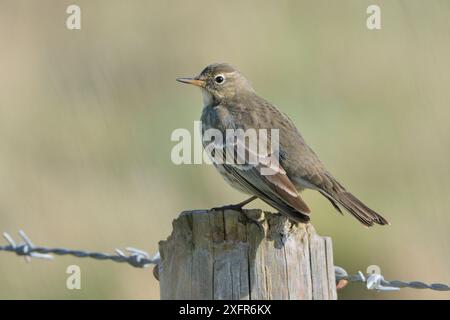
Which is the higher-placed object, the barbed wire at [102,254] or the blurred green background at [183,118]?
the blurred green background at [183,118]

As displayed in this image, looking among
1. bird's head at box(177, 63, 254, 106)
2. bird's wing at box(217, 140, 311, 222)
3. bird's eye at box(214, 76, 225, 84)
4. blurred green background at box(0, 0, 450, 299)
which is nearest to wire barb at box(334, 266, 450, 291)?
bird's wing at box(217, 140, 311, 222)

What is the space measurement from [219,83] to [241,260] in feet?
12.7

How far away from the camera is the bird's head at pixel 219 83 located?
29.9ft

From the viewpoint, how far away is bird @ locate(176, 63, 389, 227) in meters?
7.06

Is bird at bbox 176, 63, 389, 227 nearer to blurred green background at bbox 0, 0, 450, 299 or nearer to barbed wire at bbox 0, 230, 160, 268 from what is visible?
barbed wire at bbox 0, 230, 160, 268

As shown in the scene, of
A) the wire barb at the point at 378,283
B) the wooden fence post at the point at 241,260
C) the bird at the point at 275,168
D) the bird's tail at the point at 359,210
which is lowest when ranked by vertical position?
the wire barb at the point at 378,283

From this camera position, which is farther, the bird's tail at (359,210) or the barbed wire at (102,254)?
the bird's tail at (359,210)

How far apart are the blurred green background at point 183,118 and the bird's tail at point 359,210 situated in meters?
2.86

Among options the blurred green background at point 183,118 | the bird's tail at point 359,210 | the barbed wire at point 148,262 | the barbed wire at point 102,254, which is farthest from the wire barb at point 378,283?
the blurred green background at point 183,118

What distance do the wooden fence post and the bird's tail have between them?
180cm

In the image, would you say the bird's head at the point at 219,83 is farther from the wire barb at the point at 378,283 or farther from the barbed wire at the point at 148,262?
the wire barb at the point at 378,283

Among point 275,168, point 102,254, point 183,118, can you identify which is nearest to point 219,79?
point 275,168

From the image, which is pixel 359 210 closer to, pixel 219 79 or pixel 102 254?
pixel 102 254

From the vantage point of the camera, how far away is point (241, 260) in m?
5.54
